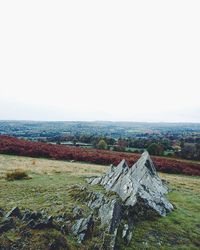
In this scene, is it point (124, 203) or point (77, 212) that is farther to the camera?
point (124, 203)

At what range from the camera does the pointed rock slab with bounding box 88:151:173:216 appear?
Answer: 19969mm

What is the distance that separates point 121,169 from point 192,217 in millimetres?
7101

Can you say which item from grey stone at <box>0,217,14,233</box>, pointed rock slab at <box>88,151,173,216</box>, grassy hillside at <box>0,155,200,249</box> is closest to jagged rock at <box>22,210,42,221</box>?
grey stone at <box>0,217,14,233</box>

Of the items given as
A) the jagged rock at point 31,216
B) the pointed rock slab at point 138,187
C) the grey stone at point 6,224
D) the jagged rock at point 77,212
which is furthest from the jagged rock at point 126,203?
the grey stone at point 6,224

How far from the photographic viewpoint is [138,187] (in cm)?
2123

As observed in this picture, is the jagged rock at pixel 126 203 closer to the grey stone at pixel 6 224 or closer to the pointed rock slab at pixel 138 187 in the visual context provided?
the pointed rock slab at pixel 138 187

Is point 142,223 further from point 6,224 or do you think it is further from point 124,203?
point 6,224

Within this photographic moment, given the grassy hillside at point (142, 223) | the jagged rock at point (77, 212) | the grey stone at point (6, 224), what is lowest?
the grassy hillside at point (142, 223)

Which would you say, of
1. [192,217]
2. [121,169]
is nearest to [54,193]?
[121,169]

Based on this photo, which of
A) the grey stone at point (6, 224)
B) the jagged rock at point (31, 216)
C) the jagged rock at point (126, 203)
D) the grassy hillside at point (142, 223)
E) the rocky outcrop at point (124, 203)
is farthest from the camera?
the jagged rock at point (126, 203)

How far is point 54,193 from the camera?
22938 millimetres

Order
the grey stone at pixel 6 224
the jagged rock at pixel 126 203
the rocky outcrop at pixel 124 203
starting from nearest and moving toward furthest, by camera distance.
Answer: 1. the grey stone at pixel 6 224
2. the rocky outcrop at pixel 124 203
3. the jagged rock at pixel 126 203

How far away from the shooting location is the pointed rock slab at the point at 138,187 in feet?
65.5

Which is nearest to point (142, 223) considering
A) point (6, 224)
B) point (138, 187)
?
point (138, 187)
